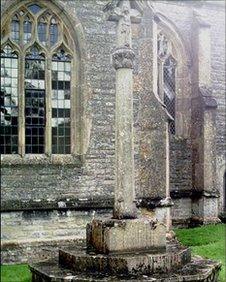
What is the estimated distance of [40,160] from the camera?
12.4 meters

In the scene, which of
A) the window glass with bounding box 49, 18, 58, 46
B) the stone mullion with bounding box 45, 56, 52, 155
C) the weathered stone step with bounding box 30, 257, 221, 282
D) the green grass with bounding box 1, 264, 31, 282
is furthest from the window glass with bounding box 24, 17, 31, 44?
the weathered stone step with bounding box 30, 257, 221, 282

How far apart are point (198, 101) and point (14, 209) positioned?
984 cm

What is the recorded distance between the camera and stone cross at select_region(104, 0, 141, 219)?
26.3 feet

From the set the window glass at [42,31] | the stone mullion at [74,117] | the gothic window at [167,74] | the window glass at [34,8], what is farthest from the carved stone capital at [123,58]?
the gothic window at [167,74]

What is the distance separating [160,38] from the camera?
2041 centimetres

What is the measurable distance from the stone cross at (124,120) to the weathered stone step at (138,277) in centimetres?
125

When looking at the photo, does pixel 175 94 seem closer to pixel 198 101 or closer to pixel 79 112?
pixel 198 101

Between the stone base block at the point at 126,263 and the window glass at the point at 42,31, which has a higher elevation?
the window glass at the point at 42,31

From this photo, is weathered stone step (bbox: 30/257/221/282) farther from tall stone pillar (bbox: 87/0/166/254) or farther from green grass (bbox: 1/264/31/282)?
green grass (bbox: 1/264/31/282)

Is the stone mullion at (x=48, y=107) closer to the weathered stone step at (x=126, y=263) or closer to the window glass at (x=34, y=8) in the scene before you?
the window glass at (x=34, y=8)

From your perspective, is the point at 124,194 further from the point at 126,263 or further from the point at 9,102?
the point at 9,102

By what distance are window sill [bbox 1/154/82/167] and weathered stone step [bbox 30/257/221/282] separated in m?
4.67

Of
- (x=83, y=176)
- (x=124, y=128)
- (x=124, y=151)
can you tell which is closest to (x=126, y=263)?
(x=124, y=151)

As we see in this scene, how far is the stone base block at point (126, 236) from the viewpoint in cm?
756
